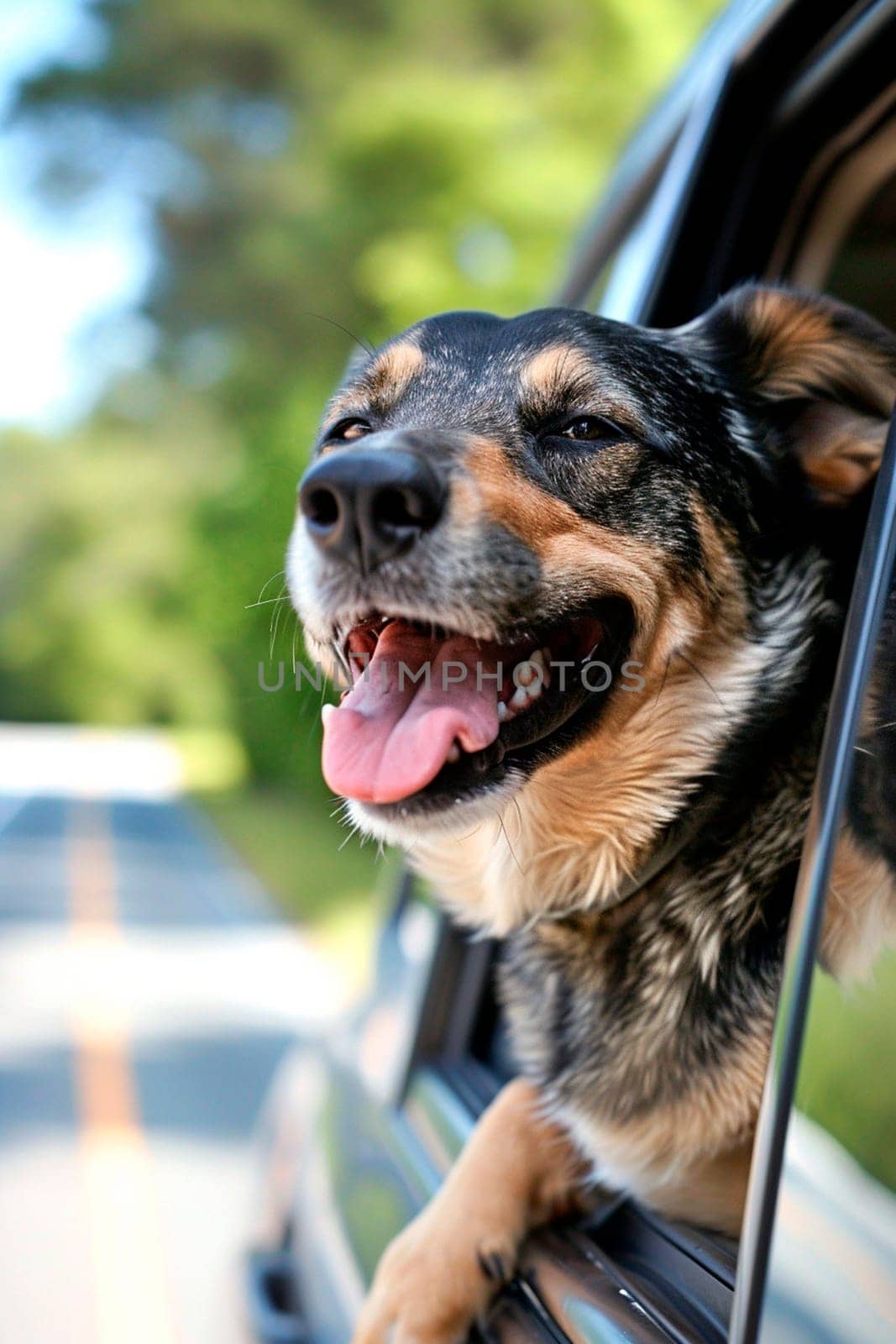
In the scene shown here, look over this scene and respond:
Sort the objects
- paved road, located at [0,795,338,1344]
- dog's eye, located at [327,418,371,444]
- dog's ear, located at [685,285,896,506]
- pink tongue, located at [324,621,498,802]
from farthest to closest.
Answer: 1. paved road, located at [0,795,338,1344]
2. dog's eye, located at [327,418,371,444]
3. dog's ear, located at [685,285,896,506]
4. pink tongue, located at [324,621,498,802]

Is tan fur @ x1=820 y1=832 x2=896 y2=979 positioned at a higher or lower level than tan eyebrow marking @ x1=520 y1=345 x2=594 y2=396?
lower

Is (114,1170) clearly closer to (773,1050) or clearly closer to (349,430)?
(349,430)

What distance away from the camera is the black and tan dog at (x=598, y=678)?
69.8 inches

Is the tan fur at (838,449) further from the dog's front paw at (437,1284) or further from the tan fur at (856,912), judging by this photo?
the dog's front paw at (437,1284)

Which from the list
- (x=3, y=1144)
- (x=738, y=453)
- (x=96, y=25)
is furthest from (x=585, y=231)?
(x=96, y=25)

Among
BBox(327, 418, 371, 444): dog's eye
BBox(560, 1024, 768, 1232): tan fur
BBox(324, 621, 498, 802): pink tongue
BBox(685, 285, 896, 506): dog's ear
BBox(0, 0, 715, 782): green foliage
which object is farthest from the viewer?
BBox(0, 0, 715, 782): green foliage

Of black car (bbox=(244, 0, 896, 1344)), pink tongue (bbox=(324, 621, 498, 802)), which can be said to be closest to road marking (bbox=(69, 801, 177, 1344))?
black car (bbox=(244, 0, 896, 1344))

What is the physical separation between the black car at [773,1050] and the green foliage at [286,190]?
0.74m

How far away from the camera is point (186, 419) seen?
2836 cm

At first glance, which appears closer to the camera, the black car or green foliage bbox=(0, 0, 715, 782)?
the black car

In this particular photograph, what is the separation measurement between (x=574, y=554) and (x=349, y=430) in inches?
19.6

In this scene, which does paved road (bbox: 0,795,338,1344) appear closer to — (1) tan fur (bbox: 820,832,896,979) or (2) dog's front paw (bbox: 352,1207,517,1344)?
(2) dog's front paw (bbox: 352,1207,517,1344)

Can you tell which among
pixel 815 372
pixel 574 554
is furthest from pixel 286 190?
pixel 574 554

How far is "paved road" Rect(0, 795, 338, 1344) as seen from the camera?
3967 millimetres
